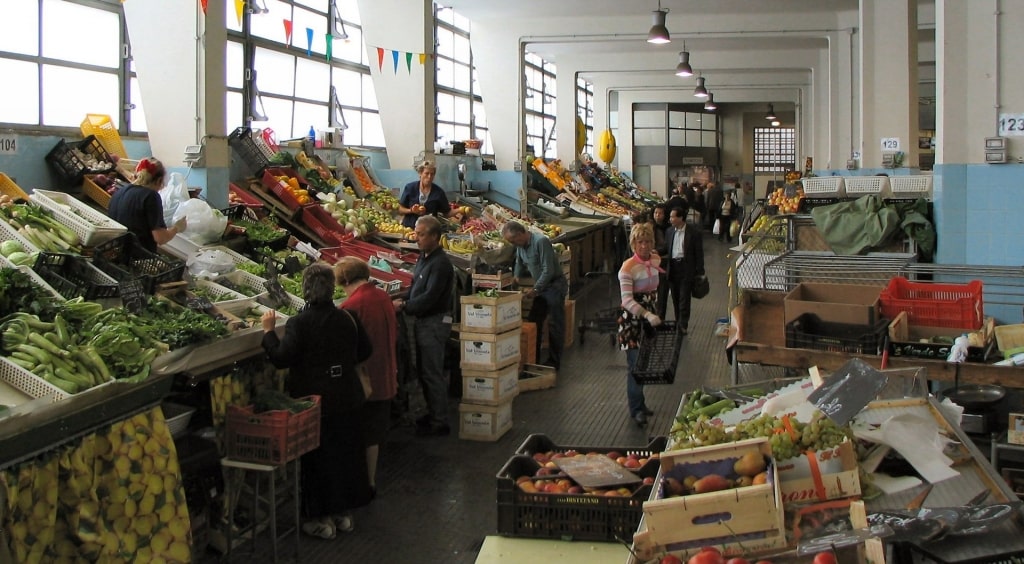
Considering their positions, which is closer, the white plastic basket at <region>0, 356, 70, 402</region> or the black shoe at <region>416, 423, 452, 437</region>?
the white plastic basket at <region>0, 356, 70, 402</region>

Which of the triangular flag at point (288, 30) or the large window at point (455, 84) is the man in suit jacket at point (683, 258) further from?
the large window at point (455, 84)

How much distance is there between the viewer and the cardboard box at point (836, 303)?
16.2 ft

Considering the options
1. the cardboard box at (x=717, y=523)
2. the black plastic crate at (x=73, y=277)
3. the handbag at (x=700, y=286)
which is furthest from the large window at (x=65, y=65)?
the cardboard box at (x=717, y=523)

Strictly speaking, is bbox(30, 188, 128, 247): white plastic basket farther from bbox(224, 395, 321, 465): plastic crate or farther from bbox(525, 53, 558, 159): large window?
bbox(525, 53, 558, 159): large window

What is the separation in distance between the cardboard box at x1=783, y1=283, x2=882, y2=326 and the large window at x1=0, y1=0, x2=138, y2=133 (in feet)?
18.4

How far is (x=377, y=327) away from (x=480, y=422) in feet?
4.66

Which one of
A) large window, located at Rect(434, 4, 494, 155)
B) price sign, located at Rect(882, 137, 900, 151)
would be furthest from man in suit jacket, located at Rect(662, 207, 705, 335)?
large window, located at Rect(434, 4, 494, 155)

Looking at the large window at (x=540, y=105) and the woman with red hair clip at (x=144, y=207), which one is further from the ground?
the large window at (x=540, y=105)

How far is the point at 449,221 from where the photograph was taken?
9.83 meters

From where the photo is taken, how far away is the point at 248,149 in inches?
316

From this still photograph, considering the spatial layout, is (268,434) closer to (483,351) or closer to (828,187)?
(483,351)

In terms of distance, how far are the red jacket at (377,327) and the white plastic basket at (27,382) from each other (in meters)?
1.71

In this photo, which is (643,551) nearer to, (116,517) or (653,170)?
(116,517)

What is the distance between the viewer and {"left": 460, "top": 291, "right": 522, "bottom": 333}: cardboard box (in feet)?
19.9
